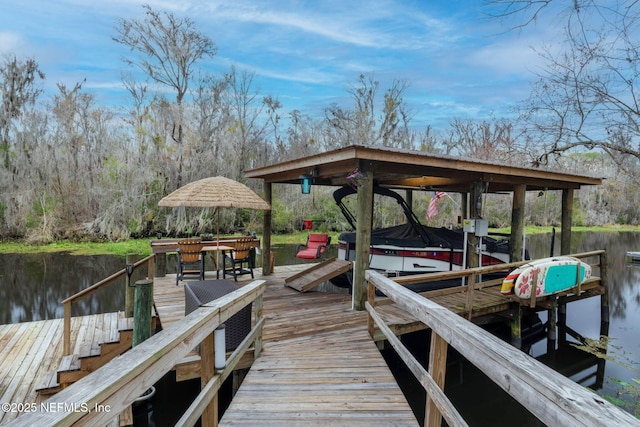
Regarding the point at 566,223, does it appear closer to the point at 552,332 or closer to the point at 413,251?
the point at 552,332

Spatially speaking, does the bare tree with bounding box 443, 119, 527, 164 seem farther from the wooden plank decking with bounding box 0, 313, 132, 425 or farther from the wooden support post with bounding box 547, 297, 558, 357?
the wooden plank decking with bounding box 0, 313, 132, 425

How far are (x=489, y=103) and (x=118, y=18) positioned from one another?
65.1 feet

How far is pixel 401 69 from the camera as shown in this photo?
24688 mm

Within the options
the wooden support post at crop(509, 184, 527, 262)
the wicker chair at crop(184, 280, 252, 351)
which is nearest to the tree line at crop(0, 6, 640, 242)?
the wooden support post at crop(509, 184, 527, 262)

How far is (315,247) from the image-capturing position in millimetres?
8578

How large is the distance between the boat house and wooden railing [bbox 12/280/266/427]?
3241 millimetres

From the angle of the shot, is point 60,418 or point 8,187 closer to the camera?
point 60,418

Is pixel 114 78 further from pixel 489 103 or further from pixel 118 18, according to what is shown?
pixel 489 103

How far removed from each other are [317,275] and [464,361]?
2.99 m

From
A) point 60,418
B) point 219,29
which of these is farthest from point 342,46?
point 60,418

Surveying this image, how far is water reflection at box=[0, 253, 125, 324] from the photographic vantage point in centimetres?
827

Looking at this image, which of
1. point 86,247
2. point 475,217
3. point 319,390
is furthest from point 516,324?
point 86,247

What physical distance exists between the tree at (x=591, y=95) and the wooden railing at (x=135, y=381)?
4.50 meters

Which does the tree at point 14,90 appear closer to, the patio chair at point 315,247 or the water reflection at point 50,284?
the water reflection at point 50,284
